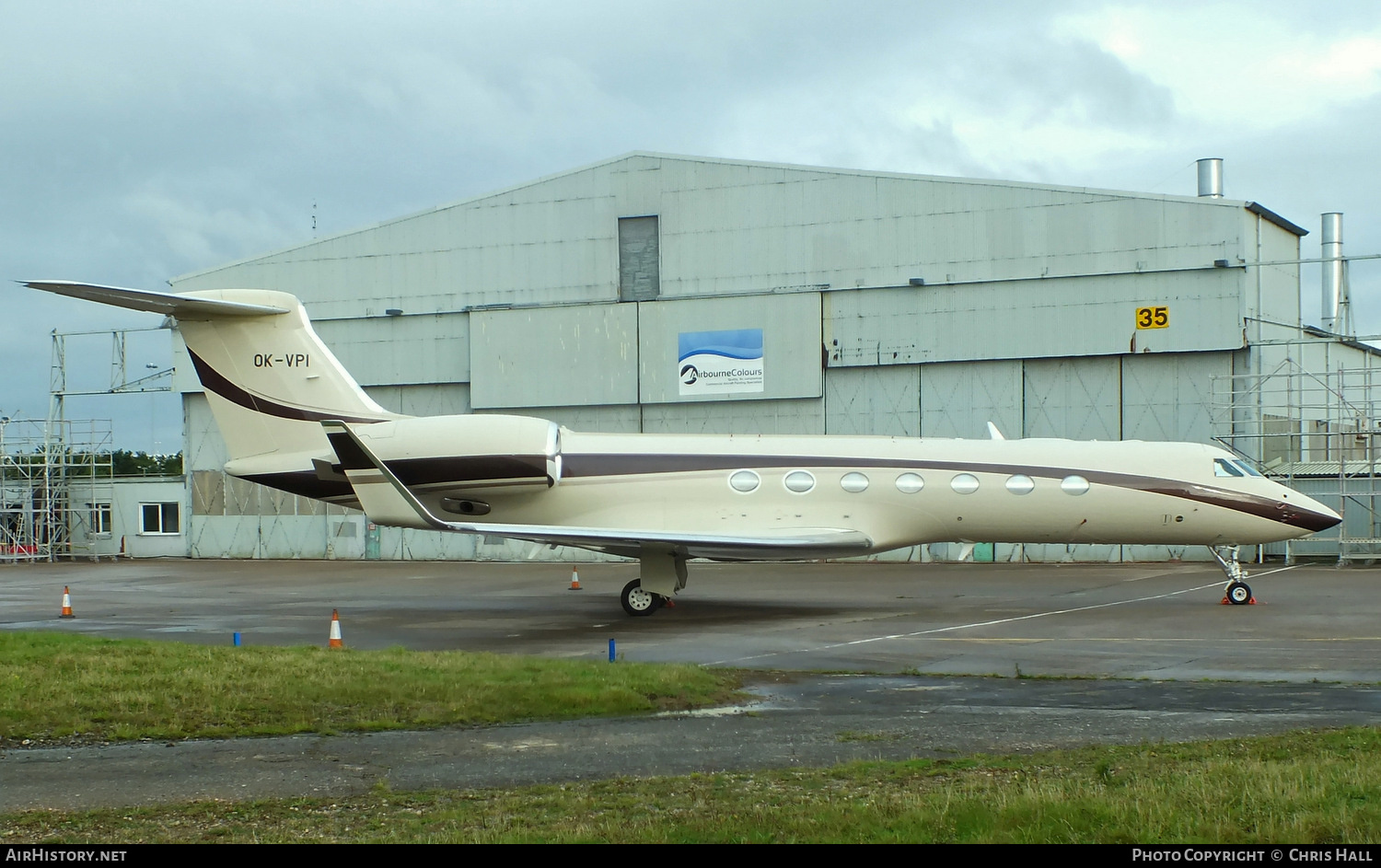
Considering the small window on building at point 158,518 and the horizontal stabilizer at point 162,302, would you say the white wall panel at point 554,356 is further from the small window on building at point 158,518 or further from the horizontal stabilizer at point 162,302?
the horizontal stabilizer at point 162,302

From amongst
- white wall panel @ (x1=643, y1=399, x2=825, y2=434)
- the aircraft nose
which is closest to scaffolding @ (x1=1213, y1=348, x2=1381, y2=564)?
white wall panel @ (x1=643, y1=399, x2=825, y2=434)

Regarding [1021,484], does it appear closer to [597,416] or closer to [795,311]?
[795,311]

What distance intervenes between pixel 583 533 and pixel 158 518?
29462 millimetres

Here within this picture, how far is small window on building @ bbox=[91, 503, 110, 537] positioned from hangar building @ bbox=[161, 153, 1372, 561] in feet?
14.0

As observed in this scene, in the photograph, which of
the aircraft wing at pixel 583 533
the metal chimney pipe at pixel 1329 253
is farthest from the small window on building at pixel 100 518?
the metal chimney pipe at pixel 1329 253

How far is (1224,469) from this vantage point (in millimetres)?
20328

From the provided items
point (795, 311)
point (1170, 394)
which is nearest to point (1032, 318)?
point (1170, 394)

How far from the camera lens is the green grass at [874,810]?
5992mm

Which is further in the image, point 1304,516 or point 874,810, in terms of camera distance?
point 1304,516

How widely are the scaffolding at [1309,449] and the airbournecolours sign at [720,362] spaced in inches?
494

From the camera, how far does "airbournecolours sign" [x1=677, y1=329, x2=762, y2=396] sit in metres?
35.5

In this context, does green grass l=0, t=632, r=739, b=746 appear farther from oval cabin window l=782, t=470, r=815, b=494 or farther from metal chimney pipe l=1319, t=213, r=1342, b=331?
metal chimney pipe l=1319, t=213, r=1342, b=331

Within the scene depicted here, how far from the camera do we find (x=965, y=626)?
17734mm

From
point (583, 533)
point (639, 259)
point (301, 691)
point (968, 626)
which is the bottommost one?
point (968, 626)
